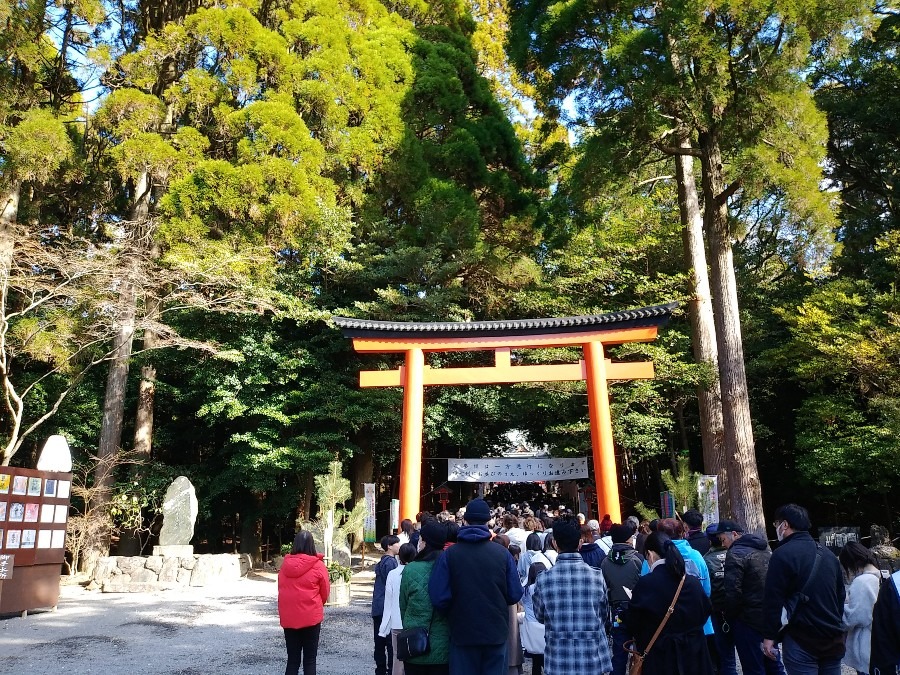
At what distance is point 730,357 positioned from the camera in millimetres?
12531

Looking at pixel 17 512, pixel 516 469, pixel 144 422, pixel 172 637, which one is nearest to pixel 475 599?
pixel 172 637

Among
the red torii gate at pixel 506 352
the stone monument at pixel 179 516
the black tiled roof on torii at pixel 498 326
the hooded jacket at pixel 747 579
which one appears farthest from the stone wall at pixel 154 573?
the hooded jacket at pixel 747 579

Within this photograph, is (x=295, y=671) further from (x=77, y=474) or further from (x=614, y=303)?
(x=77, y=474)

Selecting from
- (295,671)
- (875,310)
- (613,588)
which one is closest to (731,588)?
(613,588)

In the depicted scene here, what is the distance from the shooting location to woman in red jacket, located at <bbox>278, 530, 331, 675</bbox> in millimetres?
4816

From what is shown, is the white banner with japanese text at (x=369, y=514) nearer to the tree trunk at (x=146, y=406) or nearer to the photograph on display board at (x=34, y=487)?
the photograph on display board at (x=34, y=487)

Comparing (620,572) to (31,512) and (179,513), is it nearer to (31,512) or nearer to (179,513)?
(31,512)

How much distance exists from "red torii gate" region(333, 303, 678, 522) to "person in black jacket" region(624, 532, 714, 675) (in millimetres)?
8664

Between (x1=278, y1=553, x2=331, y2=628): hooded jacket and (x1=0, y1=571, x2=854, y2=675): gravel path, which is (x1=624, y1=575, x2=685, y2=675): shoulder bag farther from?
(x1=0, y1=571, x2=854, y2=675): gravel path

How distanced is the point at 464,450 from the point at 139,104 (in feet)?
40.5

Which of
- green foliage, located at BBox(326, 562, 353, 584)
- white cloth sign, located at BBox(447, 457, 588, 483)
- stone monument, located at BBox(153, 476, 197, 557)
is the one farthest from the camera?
white cloth sign, located at BBox(447, 457, 588, 483)

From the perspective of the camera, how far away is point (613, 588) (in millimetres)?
4785

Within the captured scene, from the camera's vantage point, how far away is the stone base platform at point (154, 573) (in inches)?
506

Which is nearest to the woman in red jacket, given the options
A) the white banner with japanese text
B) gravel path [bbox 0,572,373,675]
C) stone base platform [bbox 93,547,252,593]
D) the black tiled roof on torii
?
gravel path [bbox 0,572,373,675]
